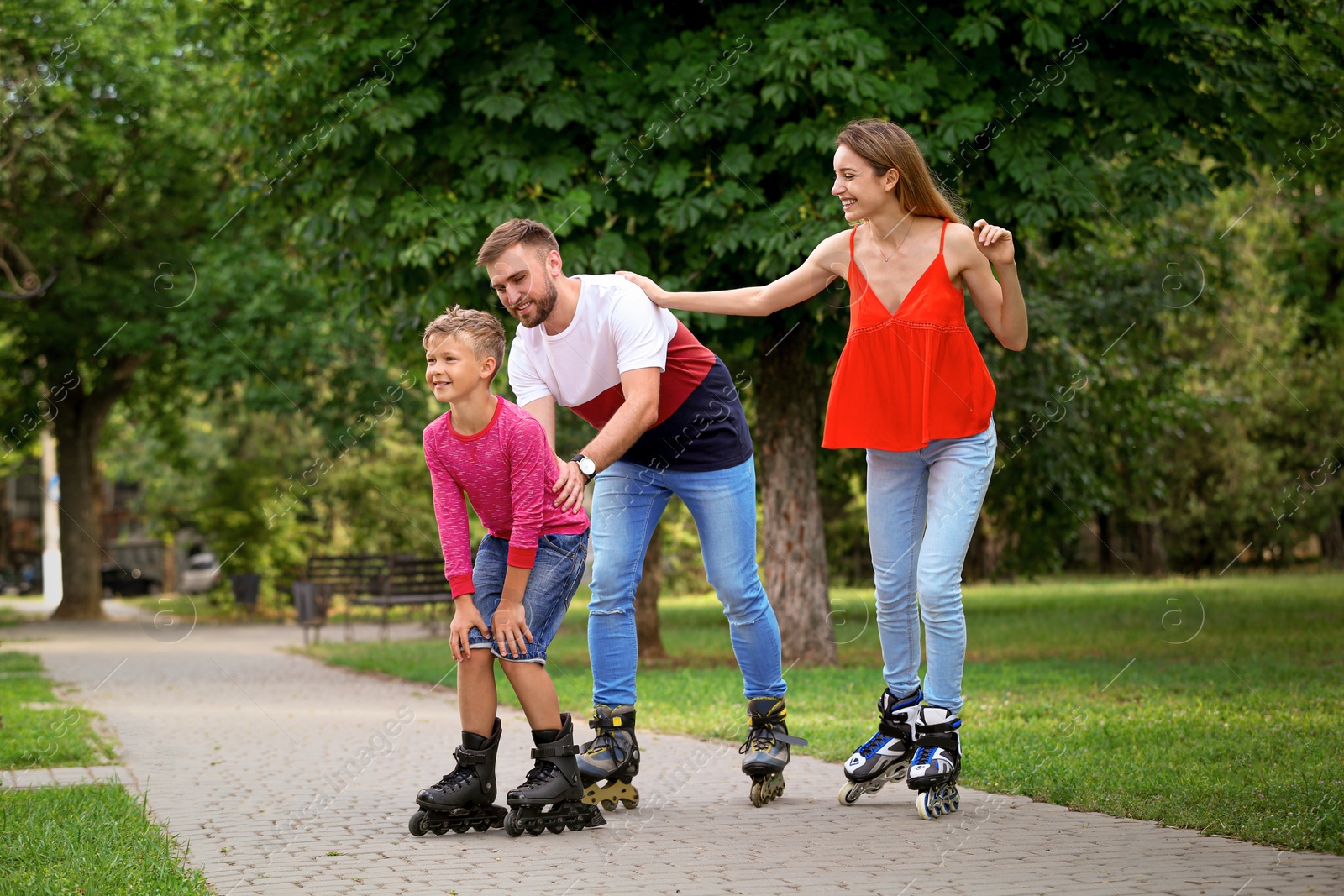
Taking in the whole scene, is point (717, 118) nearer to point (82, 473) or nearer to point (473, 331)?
point (473, 331)

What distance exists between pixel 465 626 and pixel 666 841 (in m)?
0.96

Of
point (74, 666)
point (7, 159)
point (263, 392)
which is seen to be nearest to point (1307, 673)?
point (74, 666)

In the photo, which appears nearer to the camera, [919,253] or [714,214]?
[919,253]

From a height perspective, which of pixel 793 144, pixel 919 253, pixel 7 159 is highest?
pixel 7 159

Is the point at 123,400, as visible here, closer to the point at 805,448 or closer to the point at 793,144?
the point at 805,448

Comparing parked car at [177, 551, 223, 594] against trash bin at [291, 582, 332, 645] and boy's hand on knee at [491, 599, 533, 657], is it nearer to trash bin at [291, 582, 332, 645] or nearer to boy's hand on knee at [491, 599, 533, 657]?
trash bin at [291, 582, 332, 645]

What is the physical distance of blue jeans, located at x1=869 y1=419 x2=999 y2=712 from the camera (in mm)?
4586

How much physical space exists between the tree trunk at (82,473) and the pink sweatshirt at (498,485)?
74.0 ft

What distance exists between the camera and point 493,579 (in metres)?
4.65

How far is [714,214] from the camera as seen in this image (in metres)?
9.77

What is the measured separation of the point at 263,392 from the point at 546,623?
16434mm

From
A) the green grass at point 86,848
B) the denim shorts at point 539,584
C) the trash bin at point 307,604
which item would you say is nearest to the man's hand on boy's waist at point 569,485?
the denim shorts at point 539,584

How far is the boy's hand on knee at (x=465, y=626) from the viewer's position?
176 inches

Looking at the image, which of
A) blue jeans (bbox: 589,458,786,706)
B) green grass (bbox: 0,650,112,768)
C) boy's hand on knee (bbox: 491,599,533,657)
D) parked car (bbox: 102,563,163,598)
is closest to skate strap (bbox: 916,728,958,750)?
blue jeans (bbox: 589,458,786,706)
